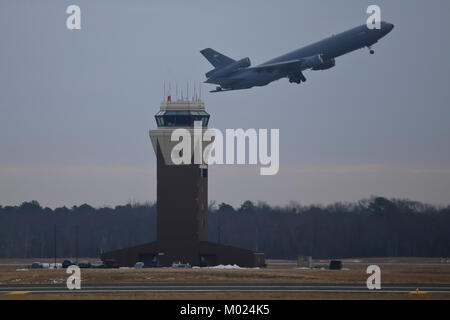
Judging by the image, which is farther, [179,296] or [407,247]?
[407,247]

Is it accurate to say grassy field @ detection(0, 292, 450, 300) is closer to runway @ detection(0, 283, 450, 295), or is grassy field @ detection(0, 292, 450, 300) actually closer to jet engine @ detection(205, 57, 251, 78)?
runway @ detection(0, 283, 450, 295)

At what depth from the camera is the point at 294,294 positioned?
6812 cm

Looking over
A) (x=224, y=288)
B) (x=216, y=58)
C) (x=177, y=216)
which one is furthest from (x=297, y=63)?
(x=224, y=288)

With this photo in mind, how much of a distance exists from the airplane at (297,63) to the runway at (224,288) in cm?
3565

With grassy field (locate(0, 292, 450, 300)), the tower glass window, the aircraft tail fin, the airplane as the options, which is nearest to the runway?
grassy field (locate(0, 292, 450, 300))

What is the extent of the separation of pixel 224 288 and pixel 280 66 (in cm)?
4033

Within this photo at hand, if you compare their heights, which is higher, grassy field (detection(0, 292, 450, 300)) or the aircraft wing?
the aircraft wing

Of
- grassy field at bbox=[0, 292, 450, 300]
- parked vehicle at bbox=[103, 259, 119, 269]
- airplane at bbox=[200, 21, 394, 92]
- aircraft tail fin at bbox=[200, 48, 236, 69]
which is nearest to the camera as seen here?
grassy field at bbox=[0, 292, 450, 300]

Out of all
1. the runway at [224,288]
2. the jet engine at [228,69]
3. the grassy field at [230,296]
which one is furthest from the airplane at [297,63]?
the grassy field at [230,296]

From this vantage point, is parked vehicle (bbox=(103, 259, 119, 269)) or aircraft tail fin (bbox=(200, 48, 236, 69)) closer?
aircraft tail fin (bbox=(200, 48, 236, 69))

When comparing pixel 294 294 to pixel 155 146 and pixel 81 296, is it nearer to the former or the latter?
pixel 81 296

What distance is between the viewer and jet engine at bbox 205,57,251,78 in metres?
110
